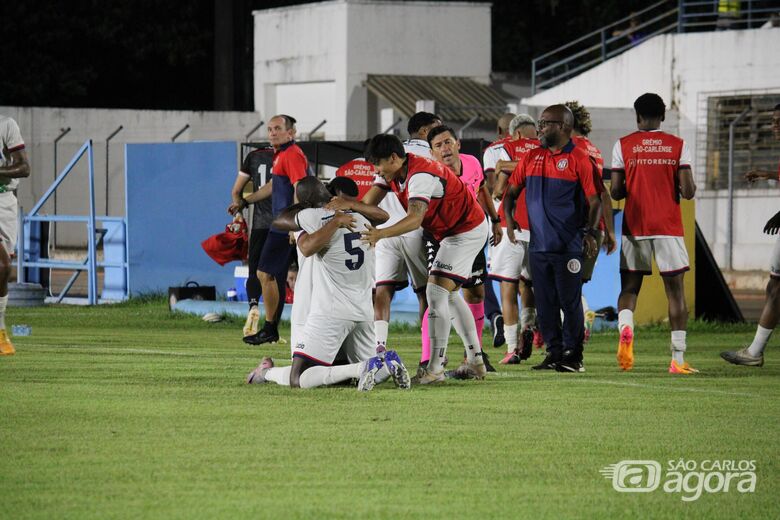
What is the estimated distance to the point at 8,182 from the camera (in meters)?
13.0

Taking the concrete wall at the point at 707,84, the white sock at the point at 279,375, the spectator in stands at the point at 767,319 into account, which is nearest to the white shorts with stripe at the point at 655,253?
the spectator in stands at the point at 767,319

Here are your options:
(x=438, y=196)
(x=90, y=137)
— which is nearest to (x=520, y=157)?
(x=438, y=196)

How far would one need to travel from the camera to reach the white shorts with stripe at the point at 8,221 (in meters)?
13.0

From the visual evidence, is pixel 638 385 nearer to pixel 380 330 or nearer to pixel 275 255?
pixel 380 330

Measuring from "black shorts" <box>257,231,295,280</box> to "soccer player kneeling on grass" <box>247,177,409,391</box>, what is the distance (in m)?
4.30

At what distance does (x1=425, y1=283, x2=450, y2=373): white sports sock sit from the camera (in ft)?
35.0

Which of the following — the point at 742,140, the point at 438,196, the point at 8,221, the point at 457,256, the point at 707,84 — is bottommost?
the point at 457,256

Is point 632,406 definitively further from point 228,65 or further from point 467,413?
point 228,65

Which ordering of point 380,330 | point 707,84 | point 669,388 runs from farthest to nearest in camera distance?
point 707,84 < point 380,330 < point 669,388

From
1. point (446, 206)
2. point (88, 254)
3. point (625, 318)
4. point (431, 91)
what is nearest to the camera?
point (446, 206)

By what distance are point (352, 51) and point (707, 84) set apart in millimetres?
13018

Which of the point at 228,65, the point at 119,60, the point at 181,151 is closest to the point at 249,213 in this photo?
the point at 181,151

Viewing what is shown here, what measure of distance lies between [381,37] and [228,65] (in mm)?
6915

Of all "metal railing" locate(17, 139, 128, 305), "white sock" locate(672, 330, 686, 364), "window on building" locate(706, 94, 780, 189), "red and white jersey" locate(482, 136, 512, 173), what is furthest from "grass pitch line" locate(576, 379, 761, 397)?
"window on building" locate(706, 94, 780, 189)
